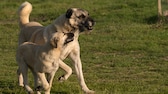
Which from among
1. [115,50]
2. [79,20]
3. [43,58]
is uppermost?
[79,20]

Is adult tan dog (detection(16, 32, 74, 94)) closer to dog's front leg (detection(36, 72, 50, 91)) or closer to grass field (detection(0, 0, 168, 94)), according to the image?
dog's front leg (detection(36, 72, 50, 91))

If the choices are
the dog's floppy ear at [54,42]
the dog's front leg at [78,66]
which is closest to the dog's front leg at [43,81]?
the dog's floppy ear at [54,42]

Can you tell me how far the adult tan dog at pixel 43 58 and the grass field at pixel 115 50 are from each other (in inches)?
17.1

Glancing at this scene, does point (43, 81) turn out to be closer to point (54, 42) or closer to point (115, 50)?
Answer: point (54, 42)

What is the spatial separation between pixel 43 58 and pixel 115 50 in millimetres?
5504

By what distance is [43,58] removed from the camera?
24.9 ft

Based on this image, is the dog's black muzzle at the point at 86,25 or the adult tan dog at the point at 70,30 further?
the dog's black muzzle at the point at 86,25

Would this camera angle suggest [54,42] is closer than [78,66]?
Yes

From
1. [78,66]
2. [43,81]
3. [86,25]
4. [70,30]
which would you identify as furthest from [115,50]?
[43,81]

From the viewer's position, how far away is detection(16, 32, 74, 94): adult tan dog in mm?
7531

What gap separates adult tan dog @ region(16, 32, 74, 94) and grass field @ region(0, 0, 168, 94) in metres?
0.43

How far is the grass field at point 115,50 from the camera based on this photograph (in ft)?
29.3

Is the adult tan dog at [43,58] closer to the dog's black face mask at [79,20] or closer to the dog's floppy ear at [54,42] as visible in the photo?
the dog's floppy ear at [54,42]

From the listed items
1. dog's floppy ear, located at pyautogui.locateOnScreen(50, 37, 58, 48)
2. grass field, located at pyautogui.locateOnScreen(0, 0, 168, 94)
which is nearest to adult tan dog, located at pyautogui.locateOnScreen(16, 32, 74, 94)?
dog's floppy ear, located at pyautogui.locateOnScreen(50, 37, 58, 48)
